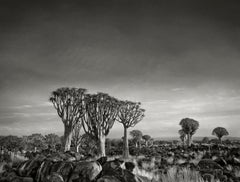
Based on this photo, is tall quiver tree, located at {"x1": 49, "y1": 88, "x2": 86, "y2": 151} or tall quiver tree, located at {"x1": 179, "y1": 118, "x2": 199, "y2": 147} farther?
tall quiver tree, located at {"x1": 179, "y1": 118, "x2": 199, "y2": 147}

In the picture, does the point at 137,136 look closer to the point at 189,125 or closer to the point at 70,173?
the point at 189,125

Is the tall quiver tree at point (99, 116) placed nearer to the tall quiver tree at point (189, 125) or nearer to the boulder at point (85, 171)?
the boulder at point (85, 171)

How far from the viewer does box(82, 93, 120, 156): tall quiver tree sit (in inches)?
660

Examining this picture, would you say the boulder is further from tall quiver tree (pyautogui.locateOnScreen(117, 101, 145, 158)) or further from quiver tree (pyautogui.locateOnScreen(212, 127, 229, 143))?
quiver tree (pyautogui.locateOnScreen(212, 127, 229, 143))

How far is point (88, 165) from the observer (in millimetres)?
5648

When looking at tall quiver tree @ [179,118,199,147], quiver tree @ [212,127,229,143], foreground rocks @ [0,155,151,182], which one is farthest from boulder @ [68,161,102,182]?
quiver tree @ [212,127,229,143]

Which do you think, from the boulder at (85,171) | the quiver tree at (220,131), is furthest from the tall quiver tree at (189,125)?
the boulder at (85,171)

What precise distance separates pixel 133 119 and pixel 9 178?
15603mm

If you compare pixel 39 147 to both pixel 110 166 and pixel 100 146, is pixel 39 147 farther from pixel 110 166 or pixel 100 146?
pixel 110 166

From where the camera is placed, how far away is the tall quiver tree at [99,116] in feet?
55.0

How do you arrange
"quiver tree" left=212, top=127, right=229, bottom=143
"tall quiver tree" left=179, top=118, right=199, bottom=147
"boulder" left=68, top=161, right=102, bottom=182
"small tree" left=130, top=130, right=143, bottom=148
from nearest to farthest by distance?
1. "boulder" left=68, top=161, right=102, bottom=182
2. "tall quiver tree" left=179, top=118, right=199, bottom=147
3. "quiver tree" left=212, top=127, right=229, bottom=143
4. "small tree" left=130, top=130, right=143, bottom=148

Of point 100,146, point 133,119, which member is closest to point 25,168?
point 100,146

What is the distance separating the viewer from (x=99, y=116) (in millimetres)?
16891

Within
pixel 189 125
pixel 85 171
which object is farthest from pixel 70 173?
pixel 189 125
